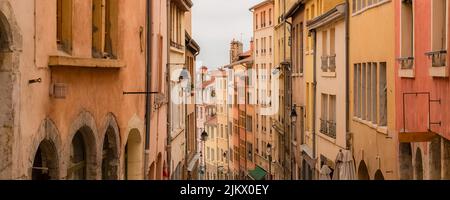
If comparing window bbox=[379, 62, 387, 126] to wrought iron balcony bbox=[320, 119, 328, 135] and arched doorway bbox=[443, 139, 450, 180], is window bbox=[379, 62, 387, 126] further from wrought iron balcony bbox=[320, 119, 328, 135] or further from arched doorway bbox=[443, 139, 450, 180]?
wrought iron balcony bbox=[320, 119, 328, 135]

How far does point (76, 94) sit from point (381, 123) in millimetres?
9213

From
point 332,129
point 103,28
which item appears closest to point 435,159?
point 103,28

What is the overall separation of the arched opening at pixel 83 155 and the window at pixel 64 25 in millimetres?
1648

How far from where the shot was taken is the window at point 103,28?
16.5 metres

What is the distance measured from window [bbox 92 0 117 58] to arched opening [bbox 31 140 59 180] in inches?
134

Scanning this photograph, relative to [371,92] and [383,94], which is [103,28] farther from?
[371,92]

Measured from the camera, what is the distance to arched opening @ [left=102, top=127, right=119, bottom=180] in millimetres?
17906

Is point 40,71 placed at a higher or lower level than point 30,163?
higher

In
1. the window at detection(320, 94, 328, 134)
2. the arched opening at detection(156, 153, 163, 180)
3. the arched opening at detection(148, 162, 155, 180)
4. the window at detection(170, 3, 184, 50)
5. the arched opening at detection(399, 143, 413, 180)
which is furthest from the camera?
the window at detection(170, 3, 184, 50)

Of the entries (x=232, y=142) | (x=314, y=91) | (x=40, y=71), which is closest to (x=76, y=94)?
(x=40, y=71)

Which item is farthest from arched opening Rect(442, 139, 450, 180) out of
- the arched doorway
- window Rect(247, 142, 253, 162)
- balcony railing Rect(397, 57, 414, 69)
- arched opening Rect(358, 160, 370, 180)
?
window Rect(247, 142, 253, 162)

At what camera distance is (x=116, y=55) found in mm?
17609

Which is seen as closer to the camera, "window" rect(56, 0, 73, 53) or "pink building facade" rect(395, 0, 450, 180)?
"window" rect(56, 0, 73, 53)
